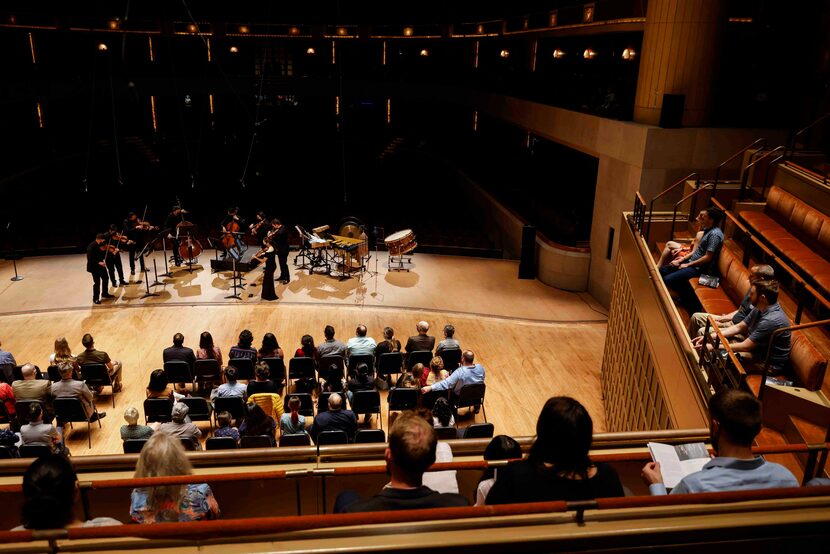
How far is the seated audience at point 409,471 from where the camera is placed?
253 centimetres

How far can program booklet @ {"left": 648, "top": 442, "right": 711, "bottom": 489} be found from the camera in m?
3.31

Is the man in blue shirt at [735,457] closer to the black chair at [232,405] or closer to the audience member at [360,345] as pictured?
the black chair at [232,405]

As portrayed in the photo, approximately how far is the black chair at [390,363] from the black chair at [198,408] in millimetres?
2351

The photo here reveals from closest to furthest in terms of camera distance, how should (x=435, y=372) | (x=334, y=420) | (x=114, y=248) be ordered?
1. (x=334, y=420)
2. (x=435, y=372)
3. (x=114, y=248)

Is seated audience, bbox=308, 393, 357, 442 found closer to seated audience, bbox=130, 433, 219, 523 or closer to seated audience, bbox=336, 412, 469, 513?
seated audience, bbox=130, 433, 219, 523

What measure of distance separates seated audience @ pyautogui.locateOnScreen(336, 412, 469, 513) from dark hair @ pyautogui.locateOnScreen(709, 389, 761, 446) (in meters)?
1.19

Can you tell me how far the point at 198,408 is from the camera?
757 cm

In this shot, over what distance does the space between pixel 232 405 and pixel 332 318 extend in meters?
4.61

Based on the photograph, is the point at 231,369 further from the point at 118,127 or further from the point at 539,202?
the point at 118,127

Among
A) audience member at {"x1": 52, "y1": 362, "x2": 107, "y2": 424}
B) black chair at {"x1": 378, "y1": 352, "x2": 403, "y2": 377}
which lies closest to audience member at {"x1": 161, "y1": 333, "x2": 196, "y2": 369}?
audience member at {"x1": 52, "y1": 362, "x2": 107, "y2": 424}

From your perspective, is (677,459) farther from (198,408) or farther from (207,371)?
(207,371)

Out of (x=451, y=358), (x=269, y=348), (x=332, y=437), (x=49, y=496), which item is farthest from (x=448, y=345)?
(x=49, y=496)

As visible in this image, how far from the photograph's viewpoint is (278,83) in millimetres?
24500

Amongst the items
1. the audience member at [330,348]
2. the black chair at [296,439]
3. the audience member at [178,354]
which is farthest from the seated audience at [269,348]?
the black chair at [296,439]
